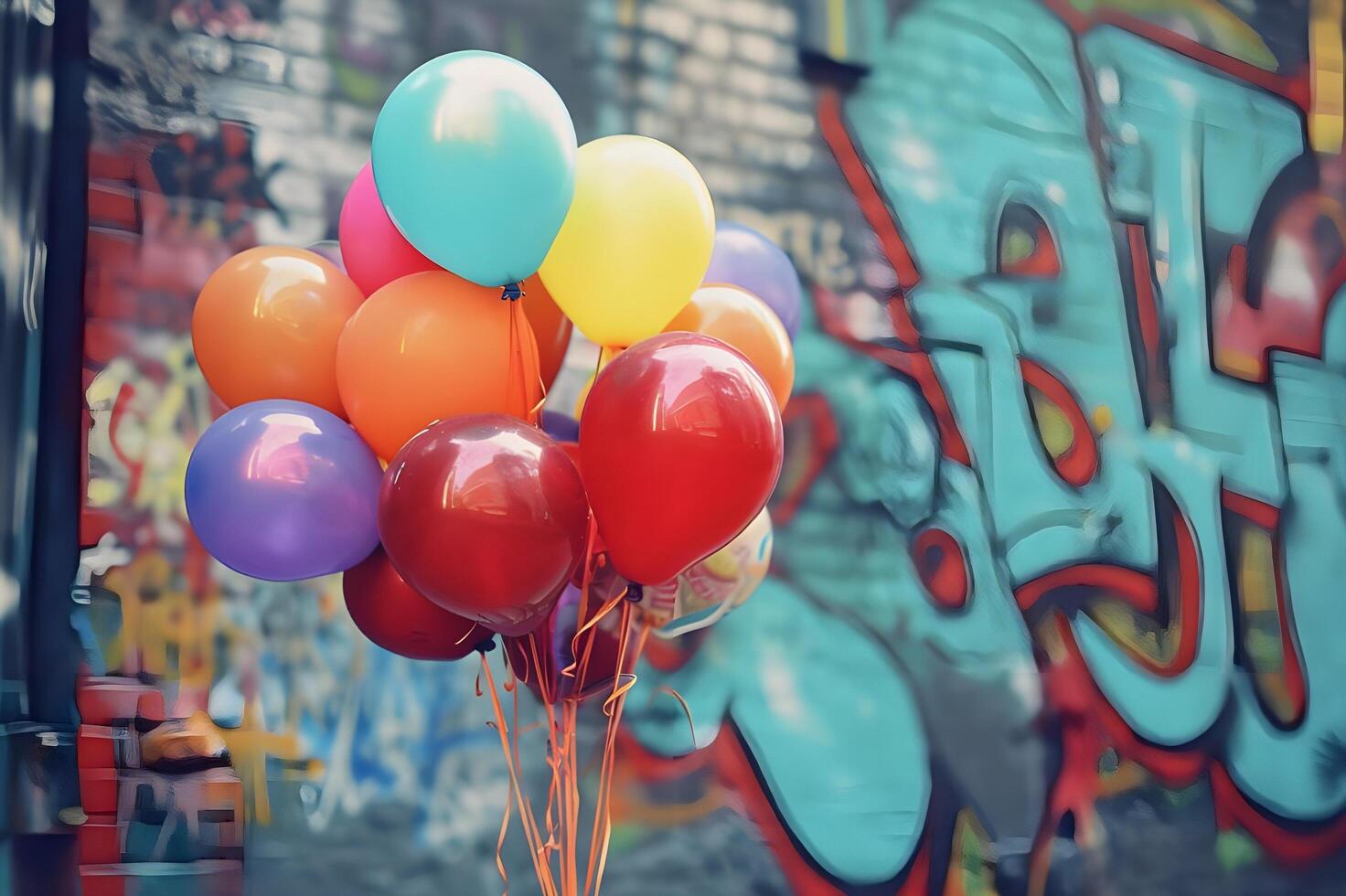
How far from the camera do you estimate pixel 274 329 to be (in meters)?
1.52

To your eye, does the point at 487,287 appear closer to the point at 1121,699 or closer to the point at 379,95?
the point at 379,95

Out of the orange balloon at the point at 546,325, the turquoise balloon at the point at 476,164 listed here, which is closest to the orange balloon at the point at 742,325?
the orange balloon at the point at 546,325

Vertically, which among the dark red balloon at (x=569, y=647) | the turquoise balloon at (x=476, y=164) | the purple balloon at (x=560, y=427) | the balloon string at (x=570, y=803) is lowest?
the balloon string at (x=570, y=803)

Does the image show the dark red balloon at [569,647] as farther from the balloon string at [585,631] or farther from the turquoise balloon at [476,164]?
the turquoise balloon at [476,164]

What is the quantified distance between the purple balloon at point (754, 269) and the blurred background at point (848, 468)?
656 millimetres

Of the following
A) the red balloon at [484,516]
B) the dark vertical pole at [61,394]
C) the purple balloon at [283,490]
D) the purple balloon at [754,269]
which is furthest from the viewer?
the dark vertical pole at [61,394]

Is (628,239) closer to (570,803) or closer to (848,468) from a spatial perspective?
(570,803)

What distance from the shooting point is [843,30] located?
284 cm

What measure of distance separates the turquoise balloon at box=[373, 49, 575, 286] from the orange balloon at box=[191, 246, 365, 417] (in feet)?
0.73

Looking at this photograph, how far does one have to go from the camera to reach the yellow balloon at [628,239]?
4.77 feet

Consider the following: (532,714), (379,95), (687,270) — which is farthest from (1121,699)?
(379,95)

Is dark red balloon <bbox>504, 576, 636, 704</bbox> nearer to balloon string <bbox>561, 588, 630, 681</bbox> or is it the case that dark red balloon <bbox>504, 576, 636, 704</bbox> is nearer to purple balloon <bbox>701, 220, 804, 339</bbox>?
balloon string <bbox>561, 588, 630, 681</bbox>

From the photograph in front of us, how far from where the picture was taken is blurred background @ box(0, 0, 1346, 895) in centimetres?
214

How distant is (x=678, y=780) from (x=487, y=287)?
1378 mm
